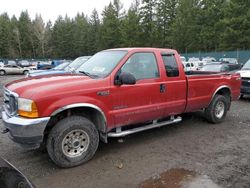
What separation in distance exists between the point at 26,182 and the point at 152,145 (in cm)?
350

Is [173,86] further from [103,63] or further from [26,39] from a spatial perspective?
[26,39]

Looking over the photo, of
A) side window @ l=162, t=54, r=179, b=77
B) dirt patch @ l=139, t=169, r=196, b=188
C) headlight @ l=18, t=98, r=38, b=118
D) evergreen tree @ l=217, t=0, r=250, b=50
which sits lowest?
dirt patch @ l=139, t=169, r=196, b=188

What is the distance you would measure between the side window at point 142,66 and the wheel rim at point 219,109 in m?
2.54

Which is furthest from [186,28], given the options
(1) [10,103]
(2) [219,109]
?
(1) [10,103]

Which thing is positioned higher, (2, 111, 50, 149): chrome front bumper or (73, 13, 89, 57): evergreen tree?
(73, 13, 89, 57): evergreen tree

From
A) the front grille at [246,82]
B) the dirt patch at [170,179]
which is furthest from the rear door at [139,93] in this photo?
the front grille at [246,82]

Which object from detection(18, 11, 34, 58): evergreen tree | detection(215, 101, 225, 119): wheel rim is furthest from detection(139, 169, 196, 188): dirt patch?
detection(18, 11, 34, 58): evergreen tree

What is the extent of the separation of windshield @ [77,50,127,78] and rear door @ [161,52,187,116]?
1099 millimetres

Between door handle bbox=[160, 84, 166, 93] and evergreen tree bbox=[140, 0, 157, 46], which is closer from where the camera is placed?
door handle bbox=[160, 84, 166, 93]

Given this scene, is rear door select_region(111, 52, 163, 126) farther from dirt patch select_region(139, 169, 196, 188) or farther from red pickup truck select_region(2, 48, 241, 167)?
dirt patch select_region(139, 169, 196, 188)

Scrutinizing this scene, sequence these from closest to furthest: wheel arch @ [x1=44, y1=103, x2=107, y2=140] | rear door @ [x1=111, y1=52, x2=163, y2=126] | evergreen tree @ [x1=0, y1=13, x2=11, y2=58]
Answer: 1. wheel arch @ [x1=44, y1=103, x2=107, y2=140]
2. rear door @ [x1=111, y1=52, x2=163, y2=126]
3. evergreen tree @ [x1=0, y1=13, x2=11, y2=58]

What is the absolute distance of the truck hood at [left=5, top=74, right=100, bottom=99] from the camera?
423cm

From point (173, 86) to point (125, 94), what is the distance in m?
1.33

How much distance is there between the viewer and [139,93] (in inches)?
207
